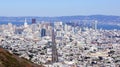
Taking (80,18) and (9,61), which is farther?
(80,18)

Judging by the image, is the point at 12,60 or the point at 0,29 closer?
the point at 12,60

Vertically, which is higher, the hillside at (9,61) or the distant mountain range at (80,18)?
the hillside at (9,61)

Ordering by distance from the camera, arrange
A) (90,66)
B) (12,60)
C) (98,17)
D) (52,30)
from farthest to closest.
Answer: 1. (98,17)
2. (52,30)
3. (90,66)
4. (12,60)

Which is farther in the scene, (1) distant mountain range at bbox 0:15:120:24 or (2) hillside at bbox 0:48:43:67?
(1) distant mountain range at bbox 0:15:120:24

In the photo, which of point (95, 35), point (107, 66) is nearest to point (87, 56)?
point (107, 66)

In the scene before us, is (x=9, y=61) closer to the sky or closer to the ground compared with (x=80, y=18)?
closer to the sky

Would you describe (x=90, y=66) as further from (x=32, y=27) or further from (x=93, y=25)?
(x=93, y=25)

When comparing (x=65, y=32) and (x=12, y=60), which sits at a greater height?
(x=12, y=60)

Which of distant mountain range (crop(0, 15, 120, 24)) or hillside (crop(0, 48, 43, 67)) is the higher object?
hillside (crop(0, 48, 43, 67))

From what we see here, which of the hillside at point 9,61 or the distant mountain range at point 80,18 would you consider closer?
the hillside at point 9,61

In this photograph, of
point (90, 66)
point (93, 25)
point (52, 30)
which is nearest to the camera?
point (90, 66)
